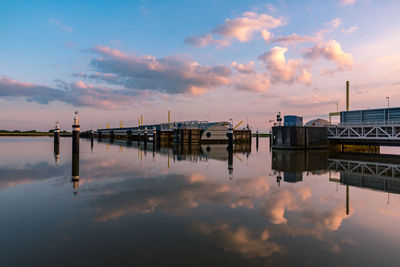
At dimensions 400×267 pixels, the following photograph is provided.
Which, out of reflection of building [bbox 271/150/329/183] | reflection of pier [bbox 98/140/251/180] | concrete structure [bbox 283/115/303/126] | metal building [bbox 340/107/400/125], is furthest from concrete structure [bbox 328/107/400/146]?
reflection of pier [bbox 98/140/251/180]

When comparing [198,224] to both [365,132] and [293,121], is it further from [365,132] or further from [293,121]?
[365,132]

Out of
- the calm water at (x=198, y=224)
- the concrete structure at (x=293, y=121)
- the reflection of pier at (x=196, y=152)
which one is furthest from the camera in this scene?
the concrete structure at (x=293, y=121)

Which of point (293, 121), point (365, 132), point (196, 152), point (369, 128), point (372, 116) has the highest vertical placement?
point (372, 116)

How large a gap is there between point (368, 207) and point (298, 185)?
4.85m

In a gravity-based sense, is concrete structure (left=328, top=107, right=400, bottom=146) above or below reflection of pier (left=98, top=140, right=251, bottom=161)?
above

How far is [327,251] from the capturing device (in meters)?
6.42

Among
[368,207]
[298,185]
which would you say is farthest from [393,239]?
[298,185]

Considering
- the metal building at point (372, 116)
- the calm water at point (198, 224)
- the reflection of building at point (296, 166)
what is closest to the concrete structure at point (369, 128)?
the metal building at point (372, 116)

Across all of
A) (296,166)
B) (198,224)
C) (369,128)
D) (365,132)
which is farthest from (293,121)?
(198,224)

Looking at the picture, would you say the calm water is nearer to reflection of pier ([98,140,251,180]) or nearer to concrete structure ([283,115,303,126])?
reflection of pier ([98,140,251,180])

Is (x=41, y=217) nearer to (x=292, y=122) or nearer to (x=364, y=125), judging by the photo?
(x=292, y=122)

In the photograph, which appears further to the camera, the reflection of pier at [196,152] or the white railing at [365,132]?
the white railing at [365,132]

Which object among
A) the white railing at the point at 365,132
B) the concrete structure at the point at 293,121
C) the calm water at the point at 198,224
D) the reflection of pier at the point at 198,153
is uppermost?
the concrete structure at the point at 293,121

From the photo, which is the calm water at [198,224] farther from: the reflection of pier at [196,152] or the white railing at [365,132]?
the white railing at [365,132]
